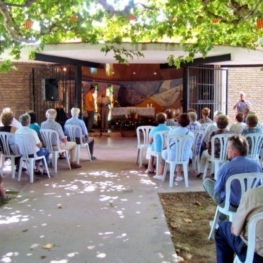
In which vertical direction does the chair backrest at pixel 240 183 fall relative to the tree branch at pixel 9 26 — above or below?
below

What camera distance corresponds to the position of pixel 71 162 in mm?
7887

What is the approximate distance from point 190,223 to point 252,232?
2.18m

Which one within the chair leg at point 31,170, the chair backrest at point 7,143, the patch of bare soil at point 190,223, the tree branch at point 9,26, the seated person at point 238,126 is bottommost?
the patch of bare soil at point 190,223

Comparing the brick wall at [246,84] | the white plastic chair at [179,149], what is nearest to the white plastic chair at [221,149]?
the white plastic chair at [179,149]

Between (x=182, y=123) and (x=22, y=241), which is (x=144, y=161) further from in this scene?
(x=22, y=241)

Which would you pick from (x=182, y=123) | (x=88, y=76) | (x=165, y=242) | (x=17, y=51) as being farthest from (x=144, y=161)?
(x=88, y=76)

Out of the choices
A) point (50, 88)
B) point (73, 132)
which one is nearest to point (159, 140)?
point (73, 132)

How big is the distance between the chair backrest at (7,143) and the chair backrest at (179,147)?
2711mm

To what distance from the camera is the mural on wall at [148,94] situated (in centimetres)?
1728

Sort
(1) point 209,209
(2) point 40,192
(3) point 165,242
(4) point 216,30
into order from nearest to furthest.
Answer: (3) point 165,242 < (1) point 209,209 < (2) point 40,192 < (4) point 216,30

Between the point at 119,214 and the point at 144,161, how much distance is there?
3.92 meters

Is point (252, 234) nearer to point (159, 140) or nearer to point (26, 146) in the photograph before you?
point (159, 140)

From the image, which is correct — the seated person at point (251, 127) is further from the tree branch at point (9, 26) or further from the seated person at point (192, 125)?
the tree branch at point (9, 26)

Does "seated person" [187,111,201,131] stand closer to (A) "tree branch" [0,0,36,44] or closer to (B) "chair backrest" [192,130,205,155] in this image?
(B) "chair backrest" [192,130,205,155]
